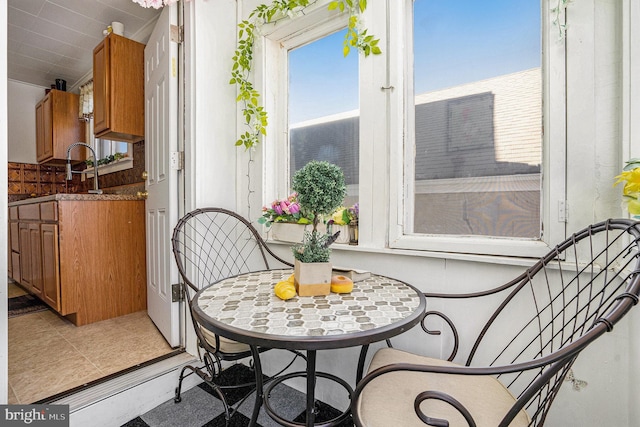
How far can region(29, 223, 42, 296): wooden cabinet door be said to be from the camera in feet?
8.00

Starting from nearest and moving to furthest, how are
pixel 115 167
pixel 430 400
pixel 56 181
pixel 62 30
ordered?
pixel 430 400 < pixel 62 30 < pixel 115 167 < pixel 56 181

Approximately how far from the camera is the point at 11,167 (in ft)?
12.1

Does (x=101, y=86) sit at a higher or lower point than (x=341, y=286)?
higher

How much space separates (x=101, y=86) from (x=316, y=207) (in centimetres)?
253

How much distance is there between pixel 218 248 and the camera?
1.91 meters

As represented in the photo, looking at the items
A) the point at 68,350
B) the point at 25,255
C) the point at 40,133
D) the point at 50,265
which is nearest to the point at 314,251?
the point at 68,350

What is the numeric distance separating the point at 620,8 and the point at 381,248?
1065 millimetres

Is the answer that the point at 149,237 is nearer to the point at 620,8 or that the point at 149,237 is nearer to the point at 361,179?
the point at 361,179

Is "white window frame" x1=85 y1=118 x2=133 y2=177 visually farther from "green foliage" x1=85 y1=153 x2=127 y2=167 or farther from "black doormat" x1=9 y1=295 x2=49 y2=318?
"black doormat" x1=9 y1=295 x2=49 y2=318

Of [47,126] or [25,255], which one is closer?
[25,255]

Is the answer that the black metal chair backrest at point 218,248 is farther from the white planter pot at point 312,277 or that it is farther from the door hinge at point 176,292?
the white planter pot at point 312,277

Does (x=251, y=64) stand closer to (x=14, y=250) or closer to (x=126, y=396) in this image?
(x=126, y=396)

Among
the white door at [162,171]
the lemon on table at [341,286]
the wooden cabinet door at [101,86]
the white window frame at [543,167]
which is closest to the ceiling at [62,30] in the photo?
the wooden cabinet door at [101,86]

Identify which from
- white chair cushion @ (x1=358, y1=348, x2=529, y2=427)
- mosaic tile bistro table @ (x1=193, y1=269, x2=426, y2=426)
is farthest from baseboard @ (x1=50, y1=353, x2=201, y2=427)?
white chair cushion @ (x1=358, y1=348, x2=529, y2=427)
